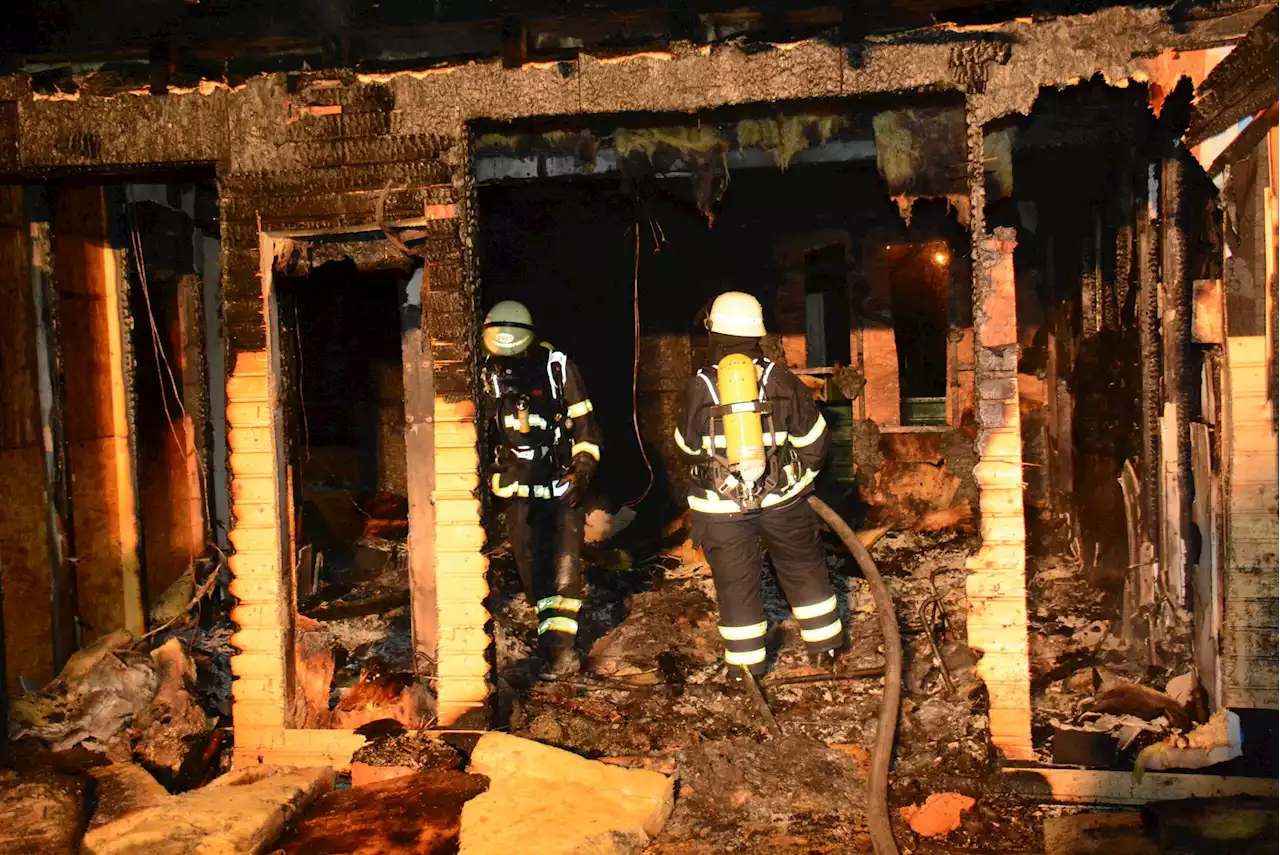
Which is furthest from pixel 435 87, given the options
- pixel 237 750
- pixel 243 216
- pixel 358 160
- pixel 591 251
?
pixel 591 251

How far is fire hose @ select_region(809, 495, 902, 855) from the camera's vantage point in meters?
3.62

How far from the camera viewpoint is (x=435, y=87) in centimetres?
446

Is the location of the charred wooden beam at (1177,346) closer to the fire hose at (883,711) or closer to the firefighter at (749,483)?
the fire hose at (883,711)

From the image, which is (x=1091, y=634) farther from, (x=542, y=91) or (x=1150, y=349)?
(x=542, y=91)

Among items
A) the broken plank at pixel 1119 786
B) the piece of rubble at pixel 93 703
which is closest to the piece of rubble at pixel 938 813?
the broken plank at pixel 1119 786

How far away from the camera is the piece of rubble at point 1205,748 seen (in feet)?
13.5

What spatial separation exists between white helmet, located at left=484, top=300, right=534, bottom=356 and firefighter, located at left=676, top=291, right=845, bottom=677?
1.13m

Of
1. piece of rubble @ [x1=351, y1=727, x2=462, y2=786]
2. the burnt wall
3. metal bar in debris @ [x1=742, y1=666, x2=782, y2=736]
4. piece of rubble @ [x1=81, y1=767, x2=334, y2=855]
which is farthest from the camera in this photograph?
the burnt wall

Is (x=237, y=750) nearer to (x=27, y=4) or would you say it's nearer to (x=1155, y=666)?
(x=27, y=4)

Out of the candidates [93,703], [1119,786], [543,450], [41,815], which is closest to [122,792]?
[41,815]

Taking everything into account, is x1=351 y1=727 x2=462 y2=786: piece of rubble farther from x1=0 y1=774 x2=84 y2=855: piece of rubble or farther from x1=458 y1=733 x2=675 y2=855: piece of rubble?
x1=0 y1=774 x2=84 y2=855: piece of rubble

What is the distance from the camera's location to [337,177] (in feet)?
A: 14.9

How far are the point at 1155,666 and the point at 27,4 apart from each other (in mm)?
6808

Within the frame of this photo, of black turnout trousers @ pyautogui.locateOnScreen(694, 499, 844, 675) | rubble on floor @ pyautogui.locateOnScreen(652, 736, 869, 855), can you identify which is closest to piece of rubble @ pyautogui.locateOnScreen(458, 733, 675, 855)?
rubble on floor @ pyautogui.locateOnScreen(652, 736, 869, 855)
